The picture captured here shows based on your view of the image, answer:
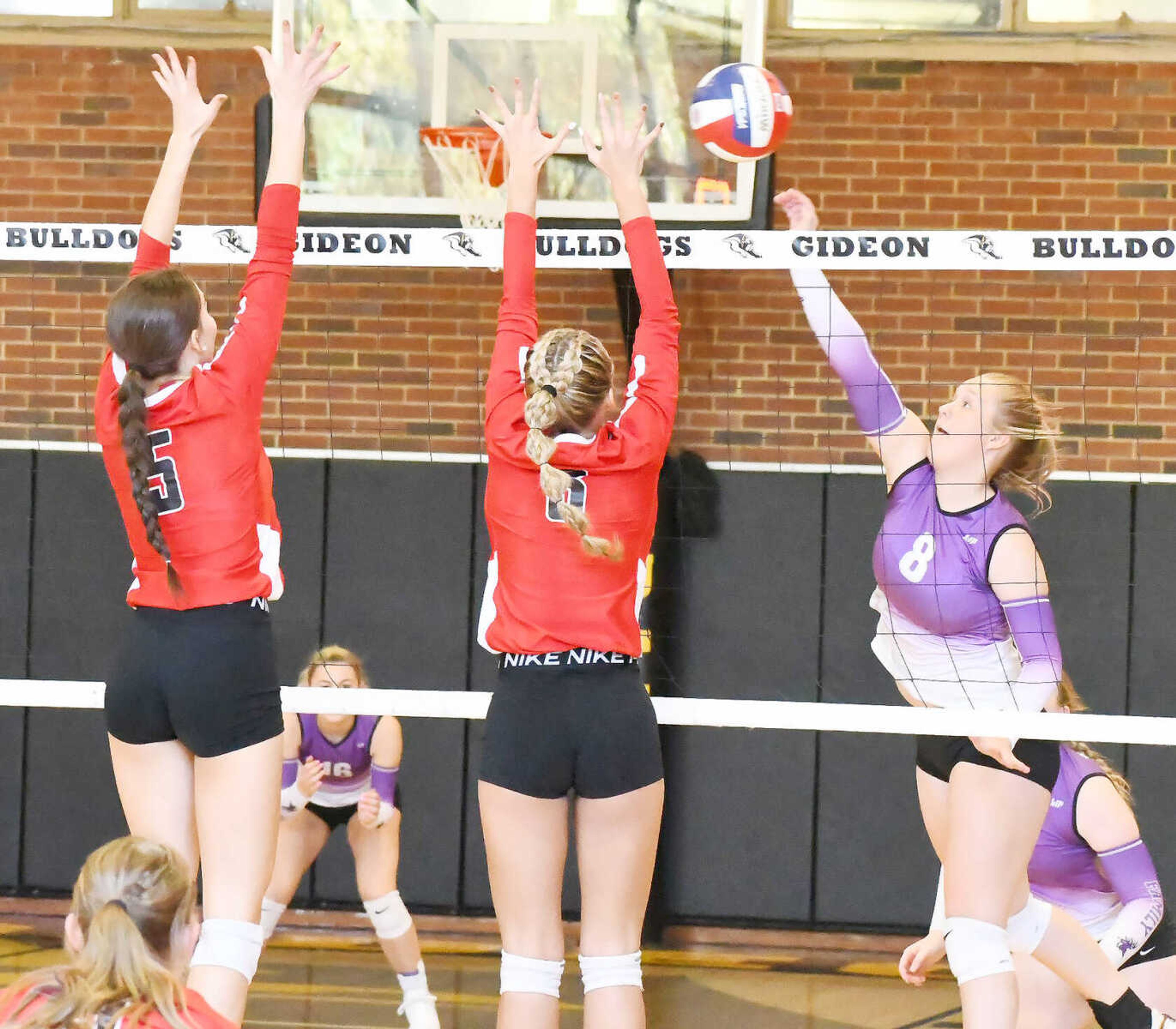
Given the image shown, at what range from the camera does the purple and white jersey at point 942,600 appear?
11.5 feet

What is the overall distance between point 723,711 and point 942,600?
587 millimetres

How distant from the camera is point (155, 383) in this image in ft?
9.38

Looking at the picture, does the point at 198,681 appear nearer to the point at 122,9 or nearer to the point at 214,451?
the point at 214,451

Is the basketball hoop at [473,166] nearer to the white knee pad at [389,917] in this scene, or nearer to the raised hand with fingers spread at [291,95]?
the white knee pad at [389,917]

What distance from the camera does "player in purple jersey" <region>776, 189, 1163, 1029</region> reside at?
334 cm

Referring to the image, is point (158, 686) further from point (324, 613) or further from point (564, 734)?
point (324, 613)

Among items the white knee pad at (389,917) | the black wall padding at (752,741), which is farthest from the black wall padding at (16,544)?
the black wall padding at (752,741)

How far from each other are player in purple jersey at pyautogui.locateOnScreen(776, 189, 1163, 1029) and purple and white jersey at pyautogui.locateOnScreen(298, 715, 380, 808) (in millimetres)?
2443

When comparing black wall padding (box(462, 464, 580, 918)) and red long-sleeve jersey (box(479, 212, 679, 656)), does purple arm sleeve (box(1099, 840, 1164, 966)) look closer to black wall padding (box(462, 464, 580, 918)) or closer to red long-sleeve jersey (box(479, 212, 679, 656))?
red long-sleeve jersey (box(479, 212, 679, 656))

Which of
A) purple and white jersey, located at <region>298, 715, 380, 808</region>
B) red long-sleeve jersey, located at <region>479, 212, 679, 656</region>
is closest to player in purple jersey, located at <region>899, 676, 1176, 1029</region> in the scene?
red long-sleeve jersey, located at <region>479, 212, 679, 656</region>

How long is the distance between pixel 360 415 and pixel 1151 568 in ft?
12.4

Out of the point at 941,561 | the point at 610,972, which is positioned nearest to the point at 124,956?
the point at 610,972

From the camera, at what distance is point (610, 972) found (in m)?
2.93

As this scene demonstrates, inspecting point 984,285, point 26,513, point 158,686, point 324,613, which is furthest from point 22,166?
point 158,686
